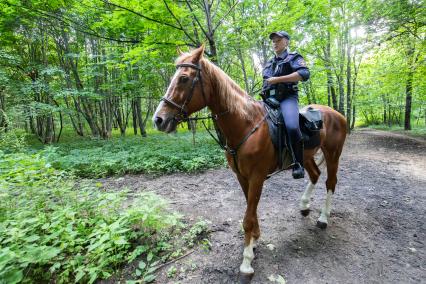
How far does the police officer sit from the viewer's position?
9.48 ft

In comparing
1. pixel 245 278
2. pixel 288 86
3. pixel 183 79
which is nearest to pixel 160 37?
pixel 288 86

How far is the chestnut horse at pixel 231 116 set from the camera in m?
2.22

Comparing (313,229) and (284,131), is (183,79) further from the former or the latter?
(313,229)

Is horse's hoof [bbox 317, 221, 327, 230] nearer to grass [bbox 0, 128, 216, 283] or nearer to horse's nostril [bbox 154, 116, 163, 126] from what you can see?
grass [bbox 0, 128, 216, 283]

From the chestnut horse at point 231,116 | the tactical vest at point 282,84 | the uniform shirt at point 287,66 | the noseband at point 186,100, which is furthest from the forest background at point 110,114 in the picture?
the uniform shirt at point 287,66

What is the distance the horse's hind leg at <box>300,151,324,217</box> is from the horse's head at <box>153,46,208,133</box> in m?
2.72

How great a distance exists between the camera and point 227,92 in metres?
2.52

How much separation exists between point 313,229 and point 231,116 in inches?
101

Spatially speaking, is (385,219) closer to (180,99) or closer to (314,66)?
(180,99)

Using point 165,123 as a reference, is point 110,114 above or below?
above

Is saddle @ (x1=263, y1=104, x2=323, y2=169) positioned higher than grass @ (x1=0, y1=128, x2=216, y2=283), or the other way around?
saddle @ (x1=263, y1=104, x2=323, y2=169)

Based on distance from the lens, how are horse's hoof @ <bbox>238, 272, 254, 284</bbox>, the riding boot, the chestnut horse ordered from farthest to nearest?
the riding boot < horse's hoof @ <bbox>238, 272, 254, 284</bbox> < the chestnut horse

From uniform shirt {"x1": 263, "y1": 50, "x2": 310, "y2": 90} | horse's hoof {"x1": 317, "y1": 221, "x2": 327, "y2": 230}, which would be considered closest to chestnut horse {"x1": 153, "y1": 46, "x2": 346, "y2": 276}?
uniform shirt {"x1": 263, "y1": 50, "x2": 310, "y2": 90}

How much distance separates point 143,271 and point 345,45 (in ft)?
58.2
